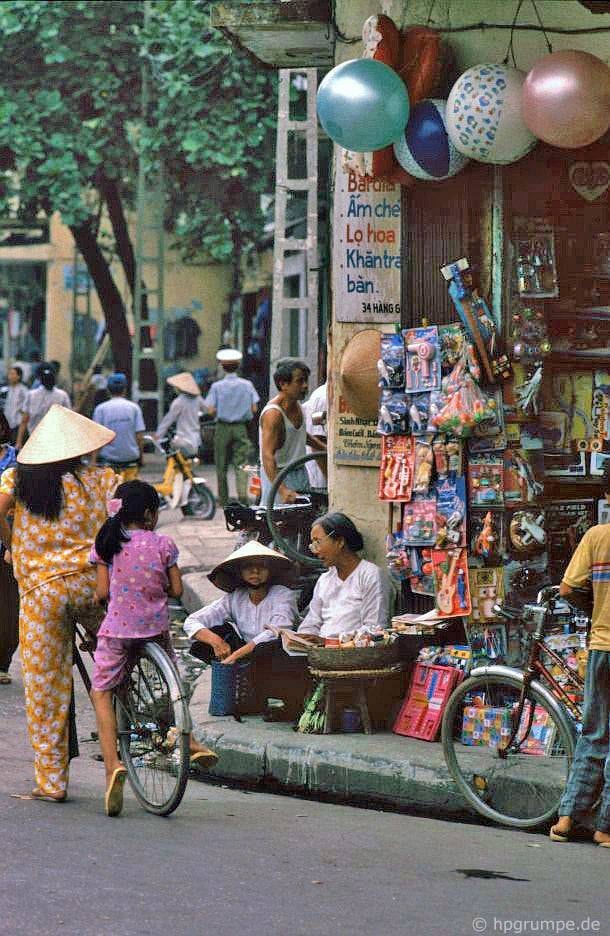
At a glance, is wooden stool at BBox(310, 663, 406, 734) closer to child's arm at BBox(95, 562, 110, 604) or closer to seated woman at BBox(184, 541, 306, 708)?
seated woman at BBox(184, 541, 306, 708)

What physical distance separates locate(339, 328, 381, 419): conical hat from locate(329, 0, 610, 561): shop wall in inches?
4.0

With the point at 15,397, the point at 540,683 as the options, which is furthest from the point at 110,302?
Answer: the point at 540,683

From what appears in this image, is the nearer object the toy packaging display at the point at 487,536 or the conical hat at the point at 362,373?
the toy packaging display at the point at 487,536

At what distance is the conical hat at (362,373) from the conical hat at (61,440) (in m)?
1.73

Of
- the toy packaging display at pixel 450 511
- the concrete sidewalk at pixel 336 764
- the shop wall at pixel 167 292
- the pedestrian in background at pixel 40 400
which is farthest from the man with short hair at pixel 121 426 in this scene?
the shop wall at pixel 167 292

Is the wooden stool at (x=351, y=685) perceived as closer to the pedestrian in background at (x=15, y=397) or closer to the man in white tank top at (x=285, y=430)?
the man in white tank top at (x=285, y=430)

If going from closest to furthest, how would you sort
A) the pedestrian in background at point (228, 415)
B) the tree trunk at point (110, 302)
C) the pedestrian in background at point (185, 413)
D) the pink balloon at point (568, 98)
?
the pink balloon at point (568, 98) < the pedestrian in background at point (228, 415) < the pedestrian in background at point (185, 413) < the tree trunk at point (110, 302)

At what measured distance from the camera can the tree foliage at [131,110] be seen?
22484 mm

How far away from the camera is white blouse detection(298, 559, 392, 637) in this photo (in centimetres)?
795

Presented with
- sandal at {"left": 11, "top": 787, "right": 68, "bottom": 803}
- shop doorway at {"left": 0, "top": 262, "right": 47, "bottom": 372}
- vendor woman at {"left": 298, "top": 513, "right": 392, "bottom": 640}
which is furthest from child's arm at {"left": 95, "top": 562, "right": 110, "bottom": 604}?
shop doorway at {"left": 0, "top": 262, "right": 47, "bottom": 372}

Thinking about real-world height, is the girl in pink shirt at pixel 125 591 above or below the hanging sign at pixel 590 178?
below

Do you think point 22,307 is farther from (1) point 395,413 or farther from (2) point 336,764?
(2) point 336,764

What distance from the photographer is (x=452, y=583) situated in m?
7.80

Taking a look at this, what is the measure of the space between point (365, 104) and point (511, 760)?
10.1 feet
